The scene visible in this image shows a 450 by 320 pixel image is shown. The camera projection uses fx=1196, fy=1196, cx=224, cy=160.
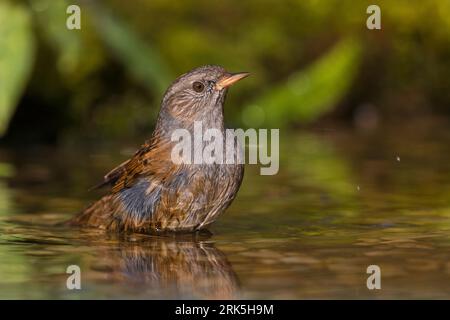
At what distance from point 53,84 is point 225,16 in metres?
1.95

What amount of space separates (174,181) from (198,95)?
757 mm

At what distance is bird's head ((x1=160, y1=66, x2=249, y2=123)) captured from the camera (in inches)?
271

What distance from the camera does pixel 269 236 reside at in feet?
19.9

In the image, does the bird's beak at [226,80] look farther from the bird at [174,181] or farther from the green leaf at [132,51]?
the green leaf at [132,51]

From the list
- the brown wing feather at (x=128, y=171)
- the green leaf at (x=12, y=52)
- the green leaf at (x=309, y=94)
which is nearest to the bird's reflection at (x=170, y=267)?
the brown wing feather at (x=128, y=171)

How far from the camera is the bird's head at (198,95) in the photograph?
6.88m

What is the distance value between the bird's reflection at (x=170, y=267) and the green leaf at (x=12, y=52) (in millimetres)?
2230

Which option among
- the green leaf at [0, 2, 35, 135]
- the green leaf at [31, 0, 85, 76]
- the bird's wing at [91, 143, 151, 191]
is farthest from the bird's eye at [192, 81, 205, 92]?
the green leaf at [31, 0, 85, 76]

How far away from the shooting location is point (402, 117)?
11164 millimetres

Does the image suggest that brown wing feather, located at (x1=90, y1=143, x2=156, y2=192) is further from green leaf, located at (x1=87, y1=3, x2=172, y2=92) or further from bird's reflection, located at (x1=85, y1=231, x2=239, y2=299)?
green leaf, located at (x1=87, y1=3, x2=172, y2=92)

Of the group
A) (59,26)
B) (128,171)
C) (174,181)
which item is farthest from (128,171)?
(59,26)

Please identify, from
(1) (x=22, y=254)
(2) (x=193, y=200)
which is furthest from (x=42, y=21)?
(1) (x=22, y=254)

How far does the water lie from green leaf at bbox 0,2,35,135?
0.57 metres

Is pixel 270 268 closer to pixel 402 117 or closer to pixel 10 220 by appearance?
pixel 10 220
